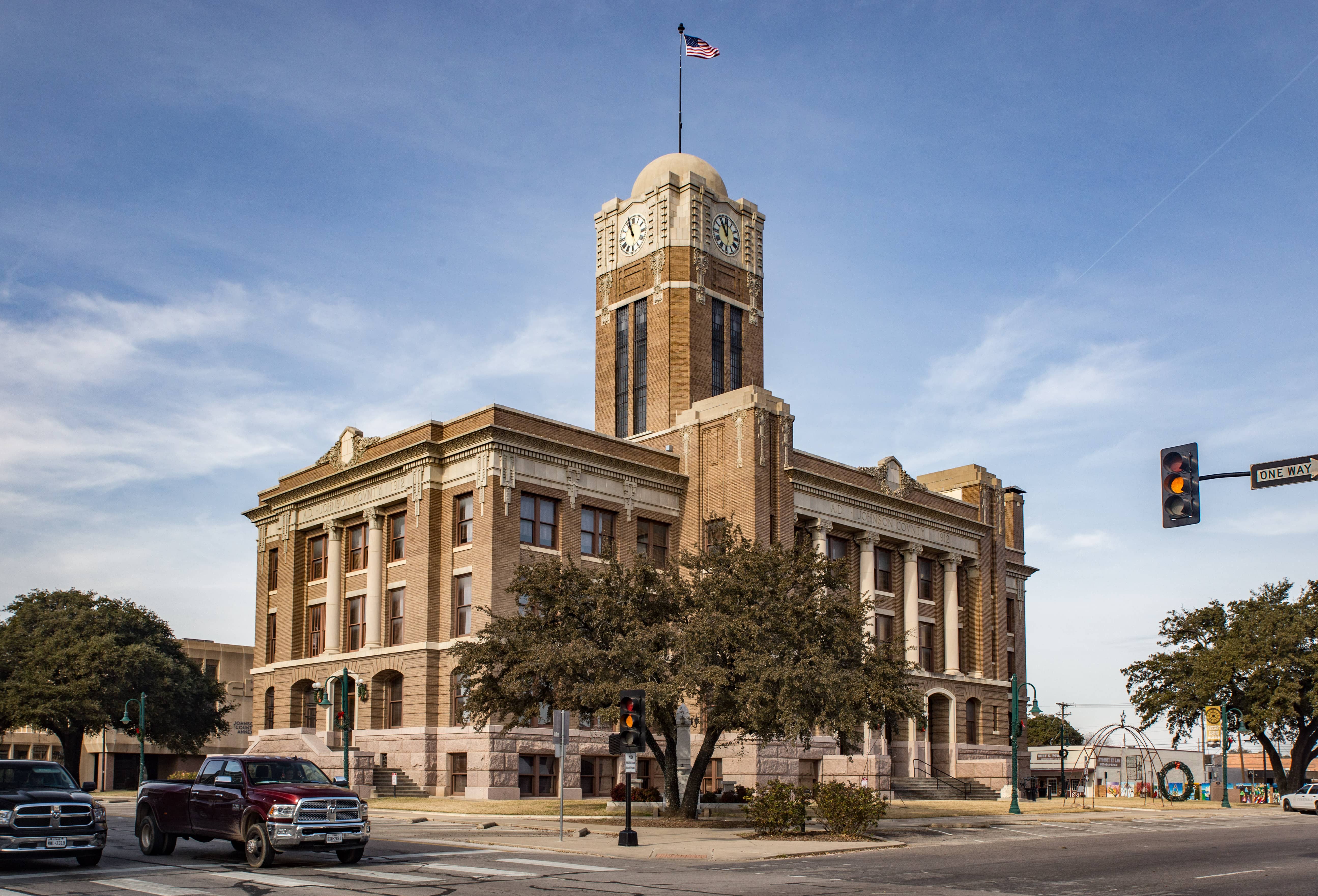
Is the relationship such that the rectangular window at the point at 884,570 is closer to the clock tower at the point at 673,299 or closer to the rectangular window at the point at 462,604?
the clock tower at the point at 673,299

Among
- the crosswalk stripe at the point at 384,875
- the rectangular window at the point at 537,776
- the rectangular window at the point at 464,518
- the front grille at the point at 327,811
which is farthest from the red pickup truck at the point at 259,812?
the rectangular window at the point at 464,518

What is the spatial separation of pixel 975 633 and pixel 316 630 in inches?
1457

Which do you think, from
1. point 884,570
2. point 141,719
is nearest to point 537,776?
point 141,719

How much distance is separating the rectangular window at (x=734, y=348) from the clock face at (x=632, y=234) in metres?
6.56

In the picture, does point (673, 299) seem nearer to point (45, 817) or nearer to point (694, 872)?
point (694, 872)

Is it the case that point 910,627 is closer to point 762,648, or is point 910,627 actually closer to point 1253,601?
point 1253,601

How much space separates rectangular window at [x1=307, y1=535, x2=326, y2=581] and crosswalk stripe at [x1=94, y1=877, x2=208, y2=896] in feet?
138

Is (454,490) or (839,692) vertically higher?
(454,490)

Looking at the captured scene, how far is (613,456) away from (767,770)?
1557 cm

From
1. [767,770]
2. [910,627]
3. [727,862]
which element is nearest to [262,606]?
[767,770]

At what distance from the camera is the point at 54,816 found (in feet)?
63.1

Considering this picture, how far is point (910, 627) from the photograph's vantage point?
6519 cm

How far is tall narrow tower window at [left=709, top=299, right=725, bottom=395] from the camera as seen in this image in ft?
220

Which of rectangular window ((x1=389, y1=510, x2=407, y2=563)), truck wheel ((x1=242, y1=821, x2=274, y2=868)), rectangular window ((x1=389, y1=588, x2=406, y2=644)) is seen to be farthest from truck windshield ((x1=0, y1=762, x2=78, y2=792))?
rectangular window ((x1=389, y1=510, x2=407, y2=563))
